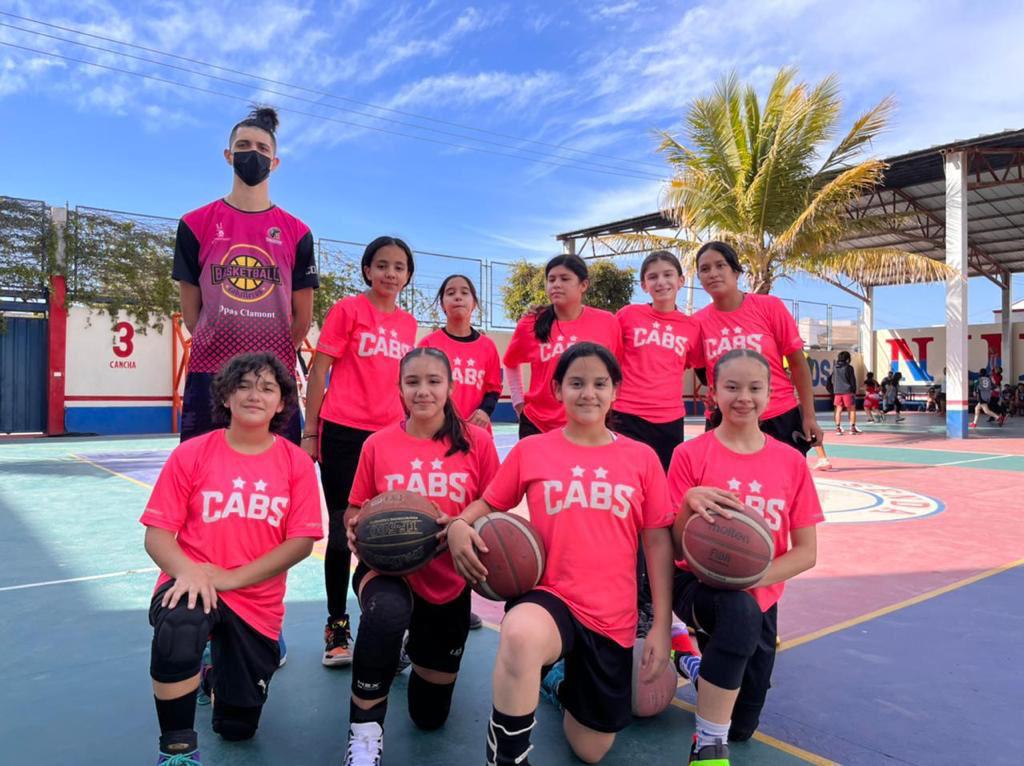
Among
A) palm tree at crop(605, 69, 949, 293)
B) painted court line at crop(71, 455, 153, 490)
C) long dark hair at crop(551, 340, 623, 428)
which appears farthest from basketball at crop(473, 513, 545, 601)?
palm tree at crop(605, 69, 949, 293)

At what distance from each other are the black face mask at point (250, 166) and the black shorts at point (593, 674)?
6.55 ft

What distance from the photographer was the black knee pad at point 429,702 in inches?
100

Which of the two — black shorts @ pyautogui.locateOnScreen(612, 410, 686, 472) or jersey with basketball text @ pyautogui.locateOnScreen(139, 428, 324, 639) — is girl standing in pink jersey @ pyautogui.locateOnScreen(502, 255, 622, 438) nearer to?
black shorts @ pyautogui.locateOnScreen(612, 410, 686, 472)

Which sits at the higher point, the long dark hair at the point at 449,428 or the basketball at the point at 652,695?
the long dark hair at the point at 449,428

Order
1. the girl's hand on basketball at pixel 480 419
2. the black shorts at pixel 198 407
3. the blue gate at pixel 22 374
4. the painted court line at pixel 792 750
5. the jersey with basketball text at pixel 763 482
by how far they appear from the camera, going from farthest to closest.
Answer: the blue gate at pixel 22 374 → the girl's hand on basketball at pixel 480 419 → the black shorts at pixel 198 407 → the jersey with basketball text at pixel 763 482 → the painted court line at pixel 792 750

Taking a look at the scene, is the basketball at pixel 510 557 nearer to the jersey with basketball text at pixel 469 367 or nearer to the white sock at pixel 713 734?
the white sock at pixel 713 734

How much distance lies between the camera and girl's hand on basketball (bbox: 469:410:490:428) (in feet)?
11.1

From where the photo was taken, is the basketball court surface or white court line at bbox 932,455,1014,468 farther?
white court line at bbox 932,455,1014,468

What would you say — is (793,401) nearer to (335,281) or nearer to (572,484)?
(572,484)

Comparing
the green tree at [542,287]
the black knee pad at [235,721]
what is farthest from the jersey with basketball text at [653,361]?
the green tree at [542,287]

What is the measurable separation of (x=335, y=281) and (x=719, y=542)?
18.4 metres

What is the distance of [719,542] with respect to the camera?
2.29 m

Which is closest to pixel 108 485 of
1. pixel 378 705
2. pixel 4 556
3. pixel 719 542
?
pixel 4 556

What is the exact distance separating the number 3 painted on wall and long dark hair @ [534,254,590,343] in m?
15.9
